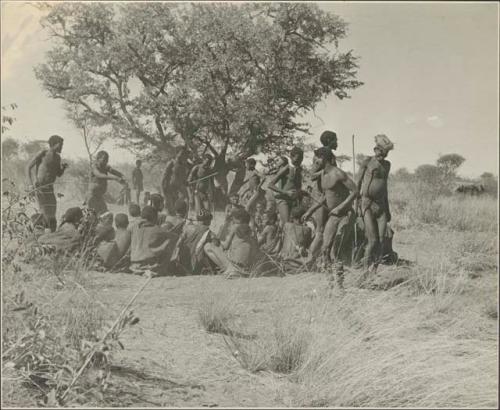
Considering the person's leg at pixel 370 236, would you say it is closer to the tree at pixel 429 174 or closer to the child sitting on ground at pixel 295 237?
the child sitting on ground at pixel 295 237

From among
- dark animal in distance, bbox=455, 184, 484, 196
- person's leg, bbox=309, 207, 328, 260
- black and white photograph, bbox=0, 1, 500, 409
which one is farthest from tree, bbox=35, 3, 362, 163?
dark animal in distance, bbox=455, 184, 484, 196

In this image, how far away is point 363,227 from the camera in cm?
776

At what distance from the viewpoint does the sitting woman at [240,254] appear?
7.07 meters

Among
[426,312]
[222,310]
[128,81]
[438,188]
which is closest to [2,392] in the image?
[222,310]

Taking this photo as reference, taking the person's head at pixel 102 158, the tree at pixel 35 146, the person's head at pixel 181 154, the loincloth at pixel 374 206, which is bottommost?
the loincloth at pixel 374 206

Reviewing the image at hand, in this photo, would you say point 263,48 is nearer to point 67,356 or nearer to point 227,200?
point 227,200

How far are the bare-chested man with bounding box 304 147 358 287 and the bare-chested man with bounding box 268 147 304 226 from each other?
65.9 inches

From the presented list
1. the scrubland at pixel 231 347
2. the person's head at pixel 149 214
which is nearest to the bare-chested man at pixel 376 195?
the scrubland at pixel 231 347

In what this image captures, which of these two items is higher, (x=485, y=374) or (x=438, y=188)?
(x=438, y=188)

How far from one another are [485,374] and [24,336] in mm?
3026

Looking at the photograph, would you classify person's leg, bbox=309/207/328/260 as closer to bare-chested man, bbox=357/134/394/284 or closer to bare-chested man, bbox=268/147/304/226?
bare-chested man, bbox=357/134/394/284

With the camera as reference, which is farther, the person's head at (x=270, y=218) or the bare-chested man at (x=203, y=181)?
the bare-chested man at (x=203, y=181)

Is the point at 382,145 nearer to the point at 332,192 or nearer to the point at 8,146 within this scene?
the point at 332,192

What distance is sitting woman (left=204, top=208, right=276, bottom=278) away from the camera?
7074 mm
